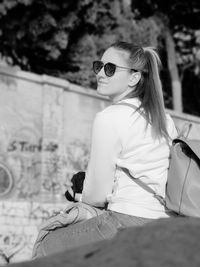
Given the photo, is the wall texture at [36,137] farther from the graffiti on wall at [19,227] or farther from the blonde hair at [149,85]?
the blonde hair at [149,85]

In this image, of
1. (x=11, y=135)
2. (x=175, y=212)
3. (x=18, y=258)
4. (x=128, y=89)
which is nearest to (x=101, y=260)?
(x=175, y=212)

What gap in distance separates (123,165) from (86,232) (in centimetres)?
30

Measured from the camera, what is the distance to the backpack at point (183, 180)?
7.40 feet

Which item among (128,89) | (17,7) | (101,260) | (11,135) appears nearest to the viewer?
(101,260)

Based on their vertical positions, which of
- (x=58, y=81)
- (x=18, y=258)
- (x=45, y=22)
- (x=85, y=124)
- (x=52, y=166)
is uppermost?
(x=45, y=22)

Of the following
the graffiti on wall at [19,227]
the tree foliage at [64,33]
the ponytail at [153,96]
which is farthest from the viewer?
the tree foliage at [64,33]

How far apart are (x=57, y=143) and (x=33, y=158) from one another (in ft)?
1.69

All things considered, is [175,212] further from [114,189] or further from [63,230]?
[63,230]

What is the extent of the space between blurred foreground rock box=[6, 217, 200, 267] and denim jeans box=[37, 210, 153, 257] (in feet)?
4.43

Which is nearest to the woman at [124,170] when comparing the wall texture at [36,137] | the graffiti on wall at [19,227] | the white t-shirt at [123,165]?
the white t-shirt at [123,165]

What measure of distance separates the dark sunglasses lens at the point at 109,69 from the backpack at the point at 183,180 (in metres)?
0.44

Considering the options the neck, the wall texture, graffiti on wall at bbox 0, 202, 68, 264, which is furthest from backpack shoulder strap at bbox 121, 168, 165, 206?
the wall texture

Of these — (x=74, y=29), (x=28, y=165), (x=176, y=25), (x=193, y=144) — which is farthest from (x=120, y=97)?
(x=176, y=25)

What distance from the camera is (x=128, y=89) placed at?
2.72 m
